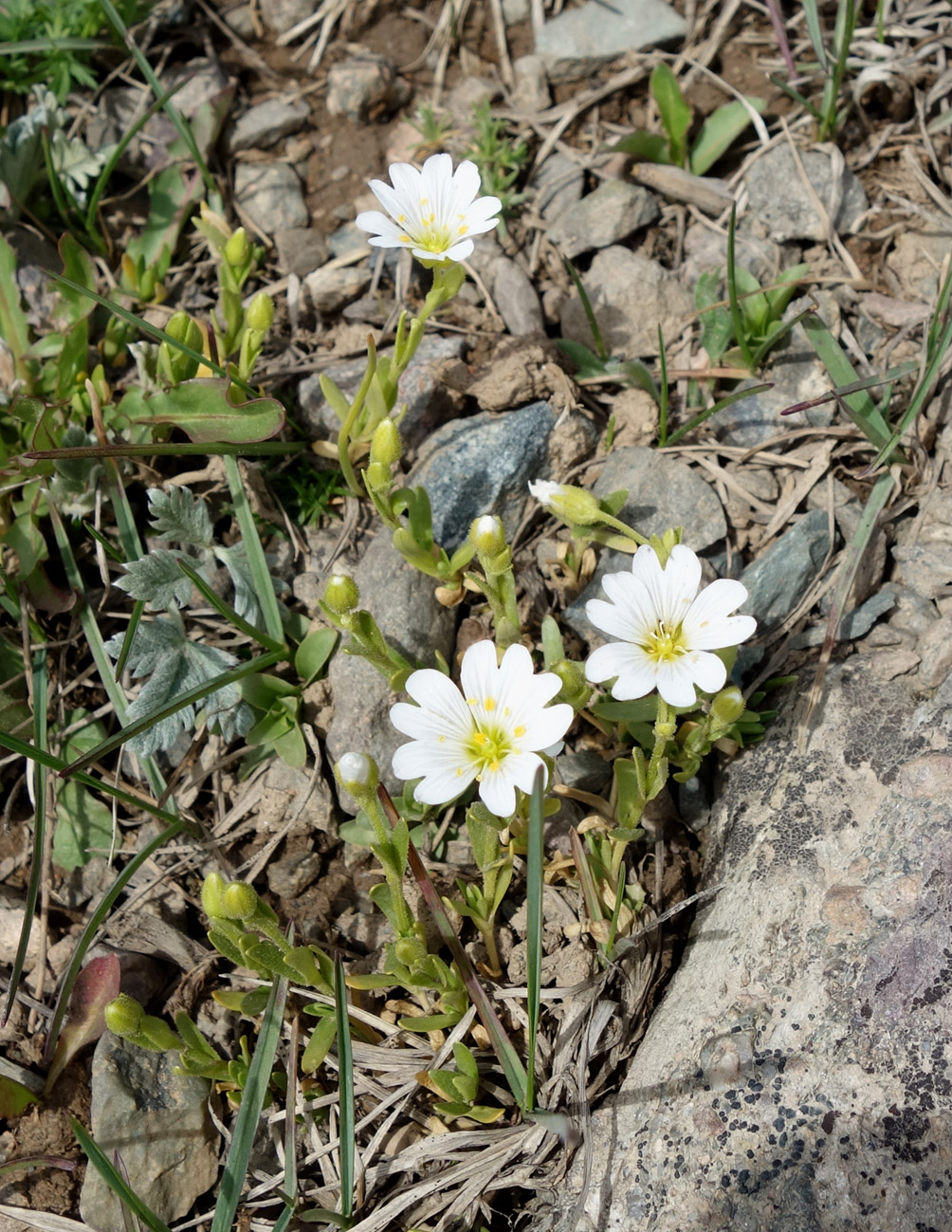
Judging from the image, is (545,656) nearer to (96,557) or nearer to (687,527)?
(687,527)

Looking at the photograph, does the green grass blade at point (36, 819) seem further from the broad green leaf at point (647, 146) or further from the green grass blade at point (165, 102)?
the broad green leaf at point (647, 146)

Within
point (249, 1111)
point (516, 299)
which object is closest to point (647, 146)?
point (516, 299)

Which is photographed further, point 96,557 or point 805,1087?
point 96,557

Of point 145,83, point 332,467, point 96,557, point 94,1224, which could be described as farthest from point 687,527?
point 145,83

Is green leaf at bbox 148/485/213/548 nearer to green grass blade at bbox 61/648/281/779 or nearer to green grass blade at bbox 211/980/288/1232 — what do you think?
green grass blade at bbox 61/648/281/779

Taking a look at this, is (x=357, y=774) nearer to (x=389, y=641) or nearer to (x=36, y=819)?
(x=389, y=641)

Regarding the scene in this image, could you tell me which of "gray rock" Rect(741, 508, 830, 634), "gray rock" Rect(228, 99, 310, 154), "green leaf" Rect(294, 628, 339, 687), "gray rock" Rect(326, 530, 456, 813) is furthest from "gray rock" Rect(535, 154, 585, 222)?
"green leaf" Rect(294, 628, 339, 687)
